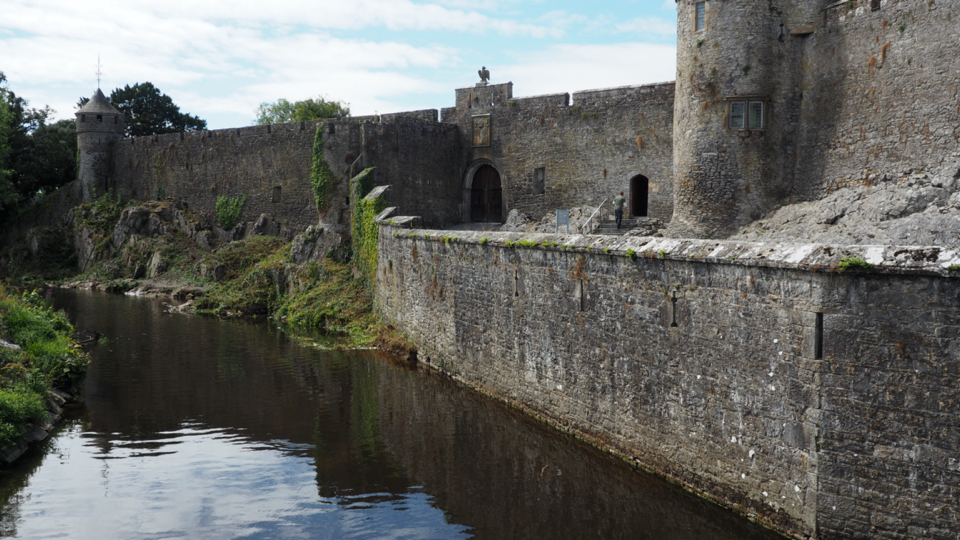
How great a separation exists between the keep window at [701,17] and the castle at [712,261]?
0.16ft

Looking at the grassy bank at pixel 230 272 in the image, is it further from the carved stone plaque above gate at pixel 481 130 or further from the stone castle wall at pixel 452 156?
the carved stone plaque above gate at pixel 481 130

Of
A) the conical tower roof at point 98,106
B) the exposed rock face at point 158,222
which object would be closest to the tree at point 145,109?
the conical tower roof at point 98,106

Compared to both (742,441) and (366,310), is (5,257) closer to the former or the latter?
(366,310)

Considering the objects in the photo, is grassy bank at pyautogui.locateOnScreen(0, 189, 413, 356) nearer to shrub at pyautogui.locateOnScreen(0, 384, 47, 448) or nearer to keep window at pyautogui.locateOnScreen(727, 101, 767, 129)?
shrub at pyautogui.locateOnScreen(0, 384, 47, 448)

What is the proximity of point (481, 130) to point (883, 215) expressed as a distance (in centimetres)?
1412

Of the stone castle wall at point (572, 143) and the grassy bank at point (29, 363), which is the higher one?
the stone castle wall at point (572, 143)

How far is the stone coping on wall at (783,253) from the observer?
654cm

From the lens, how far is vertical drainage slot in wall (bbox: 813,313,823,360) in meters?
7.27

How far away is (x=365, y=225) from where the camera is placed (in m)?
23.1

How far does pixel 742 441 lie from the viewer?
8.19 metres

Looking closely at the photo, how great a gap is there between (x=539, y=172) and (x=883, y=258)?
716 inches

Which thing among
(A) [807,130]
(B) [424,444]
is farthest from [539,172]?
(B) [424,444]

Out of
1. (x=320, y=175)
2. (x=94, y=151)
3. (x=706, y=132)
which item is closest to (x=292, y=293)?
(x=320, y=175)

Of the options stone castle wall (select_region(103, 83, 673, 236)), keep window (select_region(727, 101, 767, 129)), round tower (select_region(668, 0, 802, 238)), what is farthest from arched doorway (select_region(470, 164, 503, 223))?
keep window (select_region(727, 101, 767, 129))
